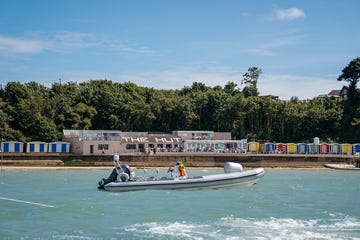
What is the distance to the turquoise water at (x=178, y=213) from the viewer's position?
896 inches

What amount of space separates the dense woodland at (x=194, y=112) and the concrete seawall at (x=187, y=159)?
10.6 m

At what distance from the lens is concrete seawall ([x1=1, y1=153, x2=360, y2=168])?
213 feet

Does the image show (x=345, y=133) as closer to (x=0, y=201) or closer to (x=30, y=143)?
(x=30, y=143)

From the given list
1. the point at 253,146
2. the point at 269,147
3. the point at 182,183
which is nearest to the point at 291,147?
the point at 269,147

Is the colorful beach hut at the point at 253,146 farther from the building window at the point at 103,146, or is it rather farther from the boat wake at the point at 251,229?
the boat wake at the point at 251,229


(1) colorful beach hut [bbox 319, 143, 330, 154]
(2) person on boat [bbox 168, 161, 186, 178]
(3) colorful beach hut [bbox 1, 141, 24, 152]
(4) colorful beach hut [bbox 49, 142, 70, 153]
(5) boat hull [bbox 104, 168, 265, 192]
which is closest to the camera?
(5) boat hull [bbox 104, 168, 265, 192]

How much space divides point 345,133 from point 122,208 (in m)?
60.1

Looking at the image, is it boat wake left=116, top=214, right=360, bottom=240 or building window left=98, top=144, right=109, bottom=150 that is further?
building window left=98, top=144, right=109, bottom=150

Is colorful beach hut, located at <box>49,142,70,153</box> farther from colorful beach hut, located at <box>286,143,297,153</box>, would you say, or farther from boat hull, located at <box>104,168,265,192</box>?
boat hull, located at <box>104,168,265,192</box>

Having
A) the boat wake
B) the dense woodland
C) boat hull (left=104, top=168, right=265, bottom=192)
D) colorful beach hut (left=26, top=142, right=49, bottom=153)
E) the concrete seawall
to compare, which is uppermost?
the dense woodland

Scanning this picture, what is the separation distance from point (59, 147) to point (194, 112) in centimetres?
2395

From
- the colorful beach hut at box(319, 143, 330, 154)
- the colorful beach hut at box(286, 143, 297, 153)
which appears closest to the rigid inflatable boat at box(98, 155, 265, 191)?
the colorful beach hut at box(286, 143, 297, 153)

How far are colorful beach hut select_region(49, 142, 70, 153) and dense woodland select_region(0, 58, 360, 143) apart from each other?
7.19m

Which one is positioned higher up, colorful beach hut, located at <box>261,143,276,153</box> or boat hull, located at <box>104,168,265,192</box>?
colorful beach hut, located at <box>261,143,276,153</box>
